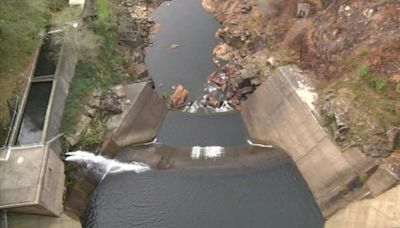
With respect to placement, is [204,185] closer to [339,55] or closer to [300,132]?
[300,132]

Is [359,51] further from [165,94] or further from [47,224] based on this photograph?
[47,224]

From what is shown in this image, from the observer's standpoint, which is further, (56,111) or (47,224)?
(56,111)

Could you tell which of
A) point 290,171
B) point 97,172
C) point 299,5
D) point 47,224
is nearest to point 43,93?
point 97,172

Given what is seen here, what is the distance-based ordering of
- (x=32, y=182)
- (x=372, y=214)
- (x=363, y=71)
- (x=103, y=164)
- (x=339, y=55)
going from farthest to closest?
(x=339, y=55)
(x=103, y=164)
(x=363, y=71)
(x=32, y=182)
(x=372, y=214)

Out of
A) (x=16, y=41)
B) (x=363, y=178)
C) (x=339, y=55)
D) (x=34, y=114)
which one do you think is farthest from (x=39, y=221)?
(x=339, y=55)

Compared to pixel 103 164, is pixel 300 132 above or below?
above

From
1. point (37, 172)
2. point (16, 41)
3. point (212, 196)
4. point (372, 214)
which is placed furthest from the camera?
point (16, 41)

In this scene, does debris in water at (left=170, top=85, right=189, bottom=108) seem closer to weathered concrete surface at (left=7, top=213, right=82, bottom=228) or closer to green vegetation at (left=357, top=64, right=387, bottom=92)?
weathered concrete surface at (left=7, top=213, right=82, bottom=228)

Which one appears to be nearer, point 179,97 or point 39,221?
point 39,221
